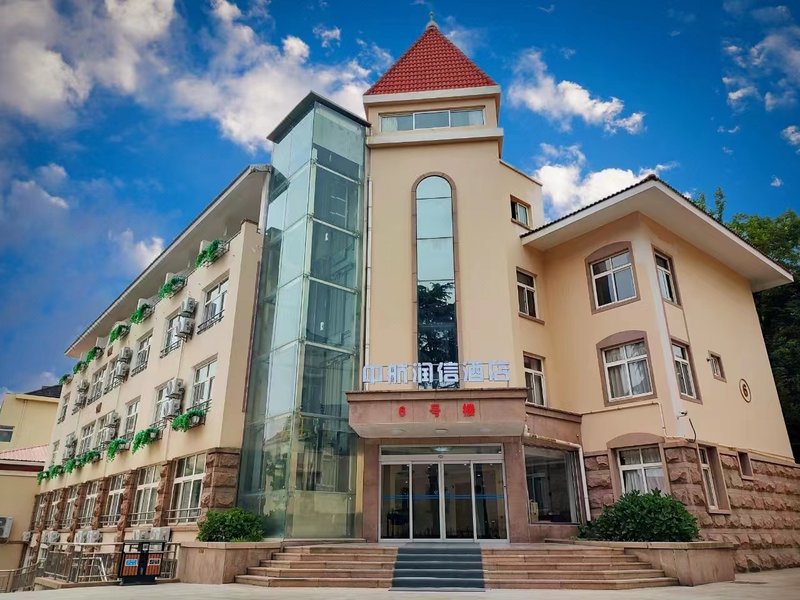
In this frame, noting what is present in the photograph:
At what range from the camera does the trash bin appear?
10648 millimetres

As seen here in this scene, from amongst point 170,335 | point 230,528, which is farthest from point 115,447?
point 230,528

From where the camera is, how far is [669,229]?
15.6 meters

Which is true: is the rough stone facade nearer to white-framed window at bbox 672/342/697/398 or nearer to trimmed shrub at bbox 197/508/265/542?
white-framed window at bbox 672/342/697/398

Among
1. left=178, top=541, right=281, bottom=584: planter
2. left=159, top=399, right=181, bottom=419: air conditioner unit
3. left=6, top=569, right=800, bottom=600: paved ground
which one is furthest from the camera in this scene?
left=159, top=399, right=181, bottom=419: air conditioner unit

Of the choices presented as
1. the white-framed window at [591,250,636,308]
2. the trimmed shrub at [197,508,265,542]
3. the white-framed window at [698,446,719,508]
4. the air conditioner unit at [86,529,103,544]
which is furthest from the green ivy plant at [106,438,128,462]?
the white-framed window at [698,446,719,508]

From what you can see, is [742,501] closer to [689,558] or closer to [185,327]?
[689,558]

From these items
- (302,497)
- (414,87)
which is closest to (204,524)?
(302,497)

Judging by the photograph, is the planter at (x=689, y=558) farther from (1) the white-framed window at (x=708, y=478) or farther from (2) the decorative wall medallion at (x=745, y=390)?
(2) the decorative wall medallion at (x=745, y=390)

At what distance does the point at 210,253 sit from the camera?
16578 millimetres

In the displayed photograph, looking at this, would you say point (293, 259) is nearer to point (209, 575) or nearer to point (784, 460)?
point (209, 575)

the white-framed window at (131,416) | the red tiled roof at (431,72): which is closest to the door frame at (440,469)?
the white-framed window at (131,416)

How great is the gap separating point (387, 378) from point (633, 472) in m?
6.17

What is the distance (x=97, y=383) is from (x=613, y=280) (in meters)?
21.9

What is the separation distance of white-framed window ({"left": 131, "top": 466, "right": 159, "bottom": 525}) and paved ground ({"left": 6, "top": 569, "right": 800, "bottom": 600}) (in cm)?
638
